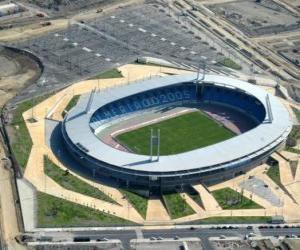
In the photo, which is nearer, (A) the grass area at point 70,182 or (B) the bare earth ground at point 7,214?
(B) the bare earth ground at point 7,214

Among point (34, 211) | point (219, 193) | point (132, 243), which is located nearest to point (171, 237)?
point (132, 243)

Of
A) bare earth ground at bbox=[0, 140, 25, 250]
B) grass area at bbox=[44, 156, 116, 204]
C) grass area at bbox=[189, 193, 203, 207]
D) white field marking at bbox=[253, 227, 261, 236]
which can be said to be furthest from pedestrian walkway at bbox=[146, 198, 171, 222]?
bare earth ground at bbox=[0, 140, 25, 250]

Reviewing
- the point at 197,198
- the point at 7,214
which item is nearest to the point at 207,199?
the point at 197,198

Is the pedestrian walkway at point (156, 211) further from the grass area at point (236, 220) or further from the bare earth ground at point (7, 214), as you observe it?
the bare earth ground at point (7, 214)

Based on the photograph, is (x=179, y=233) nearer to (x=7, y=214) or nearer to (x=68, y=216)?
(x=68, y=216)

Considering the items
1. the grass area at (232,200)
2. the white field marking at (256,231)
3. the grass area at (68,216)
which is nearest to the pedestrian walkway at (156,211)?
the grass area at (68,216)

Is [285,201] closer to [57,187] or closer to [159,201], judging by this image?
[159,201]
